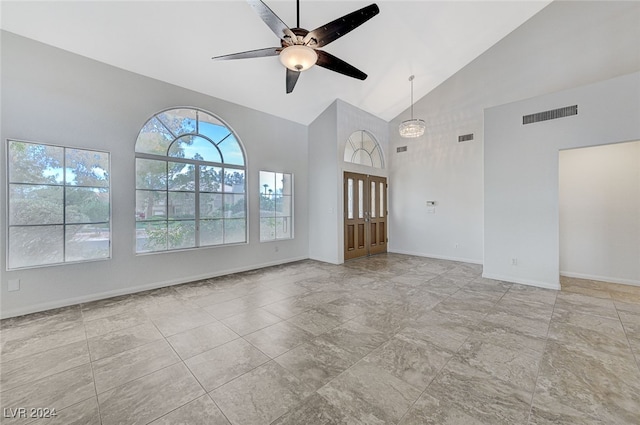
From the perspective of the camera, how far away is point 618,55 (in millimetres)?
4352

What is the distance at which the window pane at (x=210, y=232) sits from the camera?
16.3 feet

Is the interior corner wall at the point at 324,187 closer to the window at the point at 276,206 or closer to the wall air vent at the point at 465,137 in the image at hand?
the window at the point at 276,206

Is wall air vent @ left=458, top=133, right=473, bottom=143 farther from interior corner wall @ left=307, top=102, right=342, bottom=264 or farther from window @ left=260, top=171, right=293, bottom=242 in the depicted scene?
window @ left=260, top=171, right=293, bottom=242

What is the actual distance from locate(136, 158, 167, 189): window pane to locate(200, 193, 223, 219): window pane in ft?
2.41

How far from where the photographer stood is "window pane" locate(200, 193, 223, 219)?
16.3 ft

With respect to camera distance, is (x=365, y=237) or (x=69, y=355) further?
(x=365, y=237)

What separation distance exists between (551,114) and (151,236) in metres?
7.29

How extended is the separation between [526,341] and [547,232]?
8.57ft

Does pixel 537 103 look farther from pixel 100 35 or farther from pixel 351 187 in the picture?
pixel 100 35

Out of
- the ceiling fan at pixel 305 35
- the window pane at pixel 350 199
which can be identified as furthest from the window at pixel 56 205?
Result: the window pane at pixel 350 199

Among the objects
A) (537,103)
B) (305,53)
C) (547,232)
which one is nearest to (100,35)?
(305,53)

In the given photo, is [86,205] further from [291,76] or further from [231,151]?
[291,76]

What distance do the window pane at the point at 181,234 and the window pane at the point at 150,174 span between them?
2.45 ft

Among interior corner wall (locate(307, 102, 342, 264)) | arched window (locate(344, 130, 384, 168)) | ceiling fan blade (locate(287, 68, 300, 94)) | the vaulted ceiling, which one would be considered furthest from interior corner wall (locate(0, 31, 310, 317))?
arched window (locate(344, 130, 384, 168))
